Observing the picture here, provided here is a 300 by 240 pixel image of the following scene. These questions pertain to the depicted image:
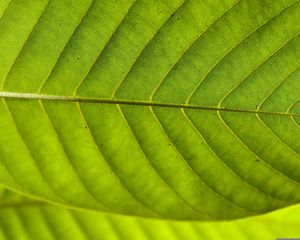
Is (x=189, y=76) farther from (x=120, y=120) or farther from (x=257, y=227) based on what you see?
(x=257, y=227)

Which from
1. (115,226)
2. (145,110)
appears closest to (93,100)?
(145,110)

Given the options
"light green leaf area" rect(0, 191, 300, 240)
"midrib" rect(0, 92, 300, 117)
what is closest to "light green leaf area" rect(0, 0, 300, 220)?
"midrib" rect(0, 92, 300, 117)

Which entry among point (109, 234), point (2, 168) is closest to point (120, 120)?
point (2, 168)

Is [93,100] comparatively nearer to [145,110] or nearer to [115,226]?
[145,110]

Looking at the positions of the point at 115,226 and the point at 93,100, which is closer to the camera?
the point at 93,100

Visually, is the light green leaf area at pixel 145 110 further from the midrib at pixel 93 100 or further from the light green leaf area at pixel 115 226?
the light green leaf area at pixel 115 226

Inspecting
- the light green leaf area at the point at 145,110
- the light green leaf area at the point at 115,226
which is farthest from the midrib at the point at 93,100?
the light green leaf area at the point at 115,226

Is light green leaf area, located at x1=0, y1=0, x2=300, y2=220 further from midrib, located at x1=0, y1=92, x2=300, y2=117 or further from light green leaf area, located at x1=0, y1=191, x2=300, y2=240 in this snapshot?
light green leaf area, located at x1=0, y1=191, x2=300, y2=240
